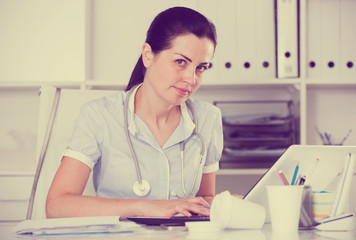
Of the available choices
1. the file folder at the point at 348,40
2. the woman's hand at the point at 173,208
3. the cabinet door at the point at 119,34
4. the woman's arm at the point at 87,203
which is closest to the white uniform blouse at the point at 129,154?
the woman's arm at the point at 87,203

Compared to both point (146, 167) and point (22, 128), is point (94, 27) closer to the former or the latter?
point (22, 128)

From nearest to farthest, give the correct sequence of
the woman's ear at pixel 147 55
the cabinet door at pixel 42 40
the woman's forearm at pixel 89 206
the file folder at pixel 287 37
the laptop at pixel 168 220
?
the laptop at pixel 168 220 → the woman's forearm at pixel 89 206 → the woman's ear at pixel 147 55 → the file folder at pixel 287 37 → the cabinet door at pixel 42 40

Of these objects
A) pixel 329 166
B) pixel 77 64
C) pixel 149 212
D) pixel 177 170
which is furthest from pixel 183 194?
pixel 77 64

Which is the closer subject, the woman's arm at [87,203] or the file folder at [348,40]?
the woman's arm at [87,203]

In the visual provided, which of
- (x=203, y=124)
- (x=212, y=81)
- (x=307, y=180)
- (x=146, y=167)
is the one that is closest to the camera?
(x=307, y=180)

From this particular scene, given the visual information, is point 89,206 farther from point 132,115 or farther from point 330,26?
point 330,26

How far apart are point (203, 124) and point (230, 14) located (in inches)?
32.1

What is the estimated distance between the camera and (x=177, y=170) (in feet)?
5.05

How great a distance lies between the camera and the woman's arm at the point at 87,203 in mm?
1082

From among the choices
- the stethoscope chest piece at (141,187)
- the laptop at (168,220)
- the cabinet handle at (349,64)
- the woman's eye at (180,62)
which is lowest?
the stethoscope chest piece at (141,187)

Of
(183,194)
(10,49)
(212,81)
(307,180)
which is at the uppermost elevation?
(10,49)

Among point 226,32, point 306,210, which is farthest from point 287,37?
point 306,210

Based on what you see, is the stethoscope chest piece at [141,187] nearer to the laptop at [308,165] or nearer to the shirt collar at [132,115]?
the shirt collar at [132,115]

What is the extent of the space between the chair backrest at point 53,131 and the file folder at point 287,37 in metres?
0.91
